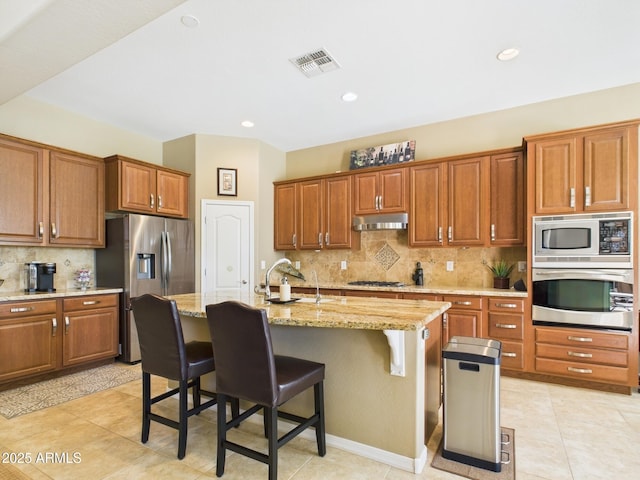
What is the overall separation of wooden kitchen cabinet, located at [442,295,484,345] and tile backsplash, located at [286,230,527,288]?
59cm

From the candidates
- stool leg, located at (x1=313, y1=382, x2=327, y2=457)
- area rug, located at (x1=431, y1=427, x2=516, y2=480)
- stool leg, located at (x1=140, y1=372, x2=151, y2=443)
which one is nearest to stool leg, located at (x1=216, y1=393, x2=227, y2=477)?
stool leg, located at (x1=313, y1=382, x2=327, y2=457)

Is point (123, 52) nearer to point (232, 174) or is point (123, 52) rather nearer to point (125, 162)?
point (125, 162)

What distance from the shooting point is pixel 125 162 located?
4109 millimetres

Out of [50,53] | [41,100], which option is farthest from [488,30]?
[41,100]

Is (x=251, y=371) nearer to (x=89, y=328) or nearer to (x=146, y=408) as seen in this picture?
(x=146, y=408)

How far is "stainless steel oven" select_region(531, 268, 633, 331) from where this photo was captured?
3041mm

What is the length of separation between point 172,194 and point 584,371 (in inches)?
196

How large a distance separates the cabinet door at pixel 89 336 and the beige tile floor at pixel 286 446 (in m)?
0.81

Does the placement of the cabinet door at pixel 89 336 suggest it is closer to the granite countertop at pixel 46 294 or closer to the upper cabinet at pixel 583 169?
the granite countertop at pixel 46 294

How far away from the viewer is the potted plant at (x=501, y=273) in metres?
3.88

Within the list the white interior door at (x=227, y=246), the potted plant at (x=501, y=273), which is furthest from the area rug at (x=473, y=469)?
the white interior door at (x=227, y=246)

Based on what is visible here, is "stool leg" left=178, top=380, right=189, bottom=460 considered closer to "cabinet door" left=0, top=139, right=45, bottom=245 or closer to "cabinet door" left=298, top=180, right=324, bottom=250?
"cabinet door" left=0, top=139, right=45, bottom=245

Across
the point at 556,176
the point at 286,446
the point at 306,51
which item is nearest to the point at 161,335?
A: the point at 286,446

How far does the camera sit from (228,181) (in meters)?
4.96
